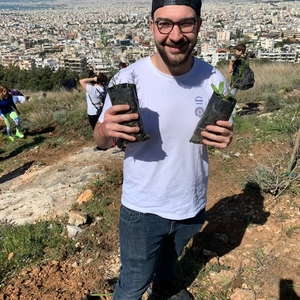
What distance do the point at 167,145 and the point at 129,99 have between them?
307 mm

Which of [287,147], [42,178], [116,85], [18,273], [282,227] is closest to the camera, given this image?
[116,85]

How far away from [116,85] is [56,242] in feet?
6.58

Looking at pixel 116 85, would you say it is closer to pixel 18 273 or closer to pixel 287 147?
pixel 18 273

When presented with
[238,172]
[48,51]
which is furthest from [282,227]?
[48,51]

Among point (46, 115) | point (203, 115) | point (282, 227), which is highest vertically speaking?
point (203, 115)

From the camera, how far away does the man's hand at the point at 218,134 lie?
1.47 meters

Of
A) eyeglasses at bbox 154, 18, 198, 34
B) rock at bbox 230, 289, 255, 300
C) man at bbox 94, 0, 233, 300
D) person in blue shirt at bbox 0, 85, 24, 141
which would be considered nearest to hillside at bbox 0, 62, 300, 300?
rock at bbox 230, 289, 255, 300

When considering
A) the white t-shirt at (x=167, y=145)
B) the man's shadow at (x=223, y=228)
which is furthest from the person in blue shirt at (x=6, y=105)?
the white t-shirt at (x=167, y=145)

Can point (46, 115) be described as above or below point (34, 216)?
below

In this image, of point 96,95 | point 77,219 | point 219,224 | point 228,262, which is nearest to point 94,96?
point 96,95

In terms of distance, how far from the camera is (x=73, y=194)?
12.6 ft

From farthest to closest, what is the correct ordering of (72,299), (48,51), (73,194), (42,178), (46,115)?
(48,51)
(46,115)
(42,178)
(73,194)
(72,299)

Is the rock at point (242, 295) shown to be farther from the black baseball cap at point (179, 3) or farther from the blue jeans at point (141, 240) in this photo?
the black baseball cap at point (179, 3)

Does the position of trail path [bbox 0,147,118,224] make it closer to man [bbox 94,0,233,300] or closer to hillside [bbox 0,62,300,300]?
hillside [bbox 0,62,300,300]
